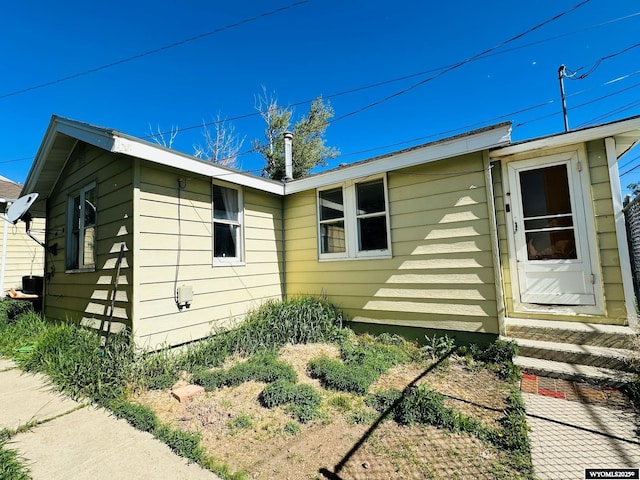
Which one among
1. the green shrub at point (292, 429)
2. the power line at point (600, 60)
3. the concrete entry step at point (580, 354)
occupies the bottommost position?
the green shrub at point (292, 429)

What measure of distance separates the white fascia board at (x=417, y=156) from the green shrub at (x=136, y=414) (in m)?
4.09

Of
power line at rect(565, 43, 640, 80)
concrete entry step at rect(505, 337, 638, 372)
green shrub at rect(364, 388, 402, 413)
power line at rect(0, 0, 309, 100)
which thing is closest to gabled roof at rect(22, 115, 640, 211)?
power line at rect(0, 0, 309, 100)

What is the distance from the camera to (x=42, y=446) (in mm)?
2338

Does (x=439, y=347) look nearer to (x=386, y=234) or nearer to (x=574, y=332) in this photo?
(x=574, y=332)

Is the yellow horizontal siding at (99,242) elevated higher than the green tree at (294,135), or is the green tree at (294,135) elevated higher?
the green tree at (294,135)

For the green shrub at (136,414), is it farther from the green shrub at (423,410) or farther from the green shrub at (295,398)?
the green shrub at (423,410)

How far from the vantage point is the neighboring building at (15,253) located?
816 cm

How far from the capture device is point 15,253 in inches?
341

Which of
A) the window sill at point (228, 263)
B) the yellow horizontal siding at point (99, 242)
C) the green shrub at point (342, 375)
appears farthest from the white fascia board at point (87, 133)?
the green shrub at point (342, 375)

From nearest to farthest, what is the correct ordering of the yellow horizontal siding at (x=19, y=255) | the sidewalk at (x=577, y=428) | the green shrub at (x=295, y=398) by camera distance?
the sidewalk at (x=577, y=428) < the green shrub at (x=295, y=398) < the yellow horizontal siding at (x=19, y=255)

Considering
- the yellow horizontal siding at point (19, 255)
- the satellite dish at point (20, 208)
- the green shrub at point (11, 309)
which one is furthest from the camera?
the yellow horizontal siding at point (19, 255)

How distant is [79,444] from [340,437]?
2135 mm

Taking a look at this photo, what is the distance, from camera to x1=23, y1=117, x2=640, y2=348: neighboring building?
3.69 metres

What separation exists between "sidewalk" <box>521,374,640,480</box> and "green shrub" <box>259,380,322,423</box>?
5.70 feet
